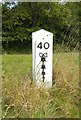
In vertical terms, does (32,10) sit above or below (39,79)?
above

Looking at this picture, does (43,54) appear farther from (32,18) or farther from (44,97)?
(32,18)

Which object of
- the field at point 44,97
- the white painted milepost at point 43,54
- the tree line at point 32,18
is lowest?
the field at point 44,97

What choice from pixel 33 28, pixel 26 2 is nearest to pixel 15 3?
pixel 26 2

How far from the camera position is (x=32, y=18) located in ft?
63.7

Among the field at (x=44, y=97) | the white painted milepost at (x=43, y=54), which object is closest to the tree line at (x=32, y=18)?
the white painted milepost at (x=43, y=54)

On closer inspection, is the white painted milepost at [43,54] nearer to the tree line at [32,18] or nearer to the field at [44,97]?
the field at [44,97]

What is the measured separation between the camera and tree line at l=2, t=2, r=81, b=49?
18.1 metres

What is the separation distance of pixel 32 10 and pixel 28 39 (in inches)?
93.2

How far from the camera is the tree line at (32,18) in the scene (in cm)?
1809

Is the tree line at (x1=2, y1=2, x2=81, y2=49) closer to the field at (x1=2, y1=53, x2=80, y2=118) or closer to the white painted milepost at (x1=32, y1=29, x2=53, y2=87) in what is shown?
the white painted milepost at (x1=32, y1=29, x2=53, y2=87)

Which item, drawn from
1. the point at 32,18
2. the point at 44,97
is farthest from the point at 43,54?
the point at 32,18

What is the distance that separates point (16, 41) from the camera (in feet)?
62.1

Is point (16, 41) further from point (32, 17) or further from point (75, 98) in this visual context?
point (75, 98)

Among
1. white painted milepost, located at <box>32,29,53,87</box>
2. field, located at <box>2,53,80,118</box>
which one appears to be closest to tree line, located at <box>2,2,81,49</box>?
white painted milepost, located at <box>32,29,53,87</box>
